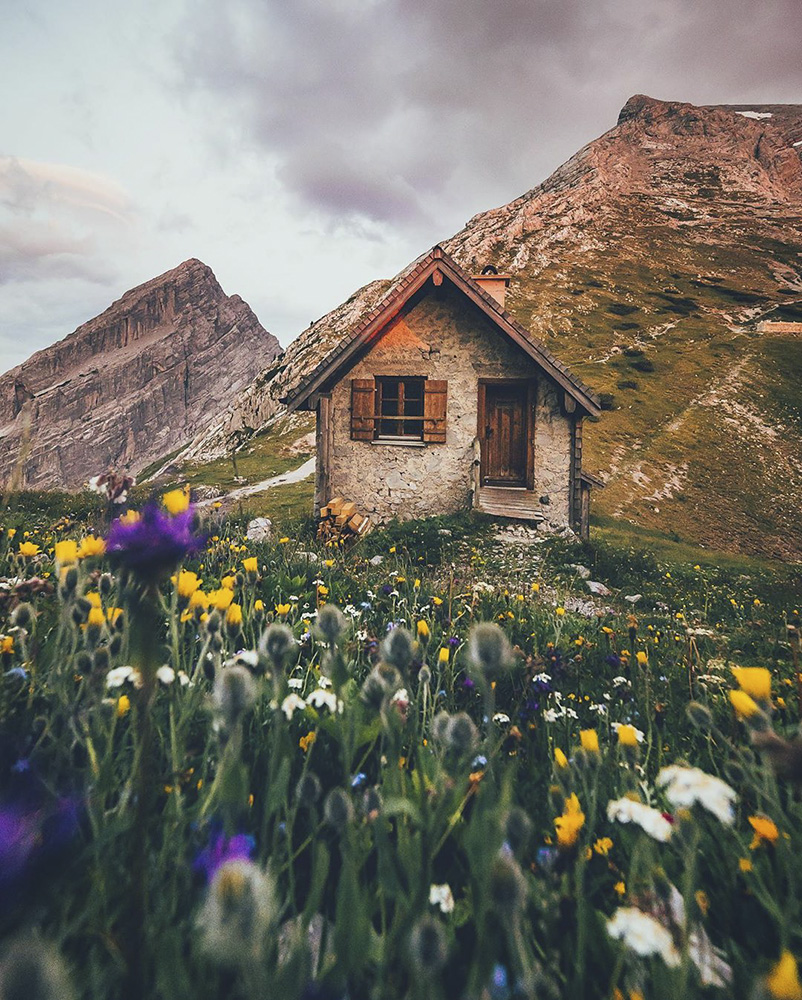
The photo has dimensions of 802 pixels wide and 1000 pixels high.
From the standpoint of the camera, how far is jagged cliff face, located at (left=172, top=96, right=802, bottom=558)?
736 inches

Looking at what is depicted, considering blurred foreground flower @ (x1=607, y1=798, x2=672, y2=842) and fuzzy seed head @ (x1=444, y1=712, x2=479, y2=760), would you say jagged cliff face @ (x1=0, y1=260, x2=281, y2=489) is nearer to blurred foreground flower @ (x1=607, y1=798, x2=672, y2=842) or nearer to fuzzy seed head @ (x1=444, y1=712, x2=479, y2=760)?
fuzzy seed head @ (x1=444, y1=712, x2=479, y2=760)

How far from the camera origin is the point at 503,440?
13000mm

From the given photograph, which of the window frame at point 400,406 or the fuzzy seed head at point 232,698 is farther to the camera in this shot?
the window frame at point 400,406

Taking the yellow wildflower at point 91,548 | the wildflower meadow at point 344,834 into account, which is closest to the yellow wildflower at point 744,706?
the wildflower meadow at point 344,834

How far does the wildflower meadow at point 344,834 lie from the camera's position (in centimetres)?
79

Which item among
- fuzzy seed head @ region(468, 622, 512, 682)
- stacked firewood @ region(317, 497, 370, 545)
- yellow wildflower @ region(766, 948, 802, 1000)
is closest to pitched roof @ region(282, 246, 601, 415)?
stacked firewood @ region(317, 497, 370, 545)

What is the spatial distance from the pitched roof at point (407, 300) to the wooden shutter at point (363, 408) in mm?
644

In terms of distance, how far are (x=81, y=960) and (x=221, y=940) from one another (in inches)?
29.9

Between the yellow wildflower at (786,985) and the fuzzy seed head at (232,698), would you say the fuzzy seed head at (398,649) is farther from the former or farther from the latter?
the yellow wildflower at (786,985)

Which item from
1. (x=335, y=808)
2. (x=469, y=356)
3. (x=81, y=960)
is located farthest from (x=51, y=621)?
(x=469, y=356)

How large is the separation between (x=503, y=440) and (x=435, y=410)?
2.47m

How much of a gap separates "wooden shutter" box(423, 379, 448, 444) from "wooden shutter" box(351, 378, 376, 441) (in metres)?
1.34

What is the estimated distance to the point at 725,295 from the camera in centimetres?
4244

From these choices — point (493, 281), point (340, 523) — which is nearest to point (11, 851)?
point (340, 523)
